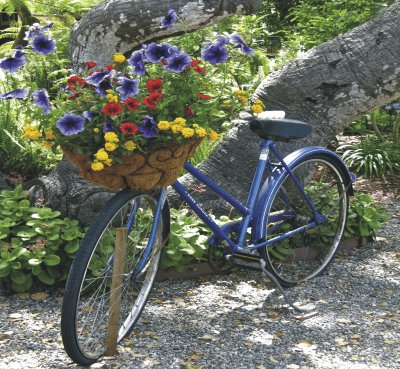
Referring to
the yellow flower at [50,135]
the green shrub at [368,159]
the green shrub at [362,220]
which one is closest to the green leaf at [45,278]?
the yellow flower at [50,135]

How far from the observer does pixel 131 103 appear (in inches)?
134

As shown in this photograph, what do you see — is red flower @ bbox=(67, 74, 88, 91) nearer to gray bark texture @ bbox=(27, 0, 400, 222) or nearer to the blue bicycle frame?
the blue bicycle frame

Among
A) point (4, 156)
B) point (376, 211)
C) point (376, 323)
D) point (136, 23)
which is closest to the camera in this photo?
point (376, 323)

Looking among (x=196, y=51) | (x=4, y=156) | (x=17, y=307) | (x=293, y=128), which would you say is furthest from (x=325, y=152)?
(x=196, y=51)

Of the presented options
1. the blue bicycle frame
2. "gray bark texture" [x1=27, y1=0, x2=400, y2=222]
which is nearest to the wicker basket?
the blue bicycle frame

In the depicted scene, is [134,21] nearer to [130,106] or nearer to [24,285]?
[130,106]

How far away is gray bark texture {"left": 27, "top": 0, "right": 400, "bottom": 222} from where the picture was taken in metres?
4.93

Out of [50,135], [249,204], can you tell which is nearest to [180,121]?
[50,135]

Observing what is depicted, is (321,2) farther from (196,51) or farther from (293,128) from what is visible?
(293,128)

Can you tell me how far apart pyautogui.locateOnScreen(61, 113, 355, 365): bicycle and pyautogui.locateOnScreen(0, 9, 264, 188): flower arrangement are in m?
0.31

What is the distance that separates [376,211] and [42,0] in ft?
20.8

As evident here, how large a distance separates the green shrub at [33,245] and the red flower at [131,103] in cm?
128

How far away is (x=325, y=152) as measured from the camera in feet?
15.3

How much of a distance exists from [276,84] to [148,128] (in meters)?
1.95
